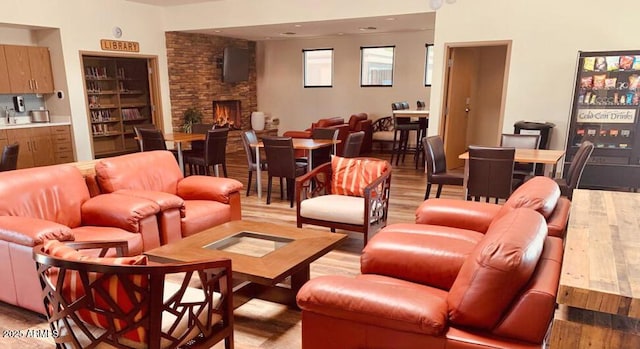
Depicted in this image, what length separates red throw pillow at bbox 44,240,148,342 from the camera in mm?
1463

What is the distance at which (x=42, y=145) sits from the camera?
6.54m

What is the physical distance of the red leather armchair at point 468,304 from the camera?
1381mm

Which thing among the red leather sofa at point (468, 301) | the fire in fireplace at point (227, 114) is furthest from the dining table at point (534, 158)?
the fire in fireplace at point (227, 114)

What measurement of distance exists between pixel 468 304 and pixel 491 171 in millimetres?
2844

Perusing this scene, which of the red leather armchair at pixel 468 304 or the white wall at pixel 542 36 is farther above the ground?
the white wall at pixel 542 36

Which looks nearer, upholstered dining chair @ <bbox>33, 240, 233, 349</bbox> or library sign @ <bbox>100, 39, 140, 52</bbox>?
upholstered dining chair @ <bbox>33, 240, 233, 349</bbox>

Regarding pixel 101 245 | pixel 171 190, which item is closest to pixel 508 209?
pixel 101 245

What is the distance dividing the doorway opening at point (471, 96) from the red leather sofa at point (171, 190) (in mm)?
3986

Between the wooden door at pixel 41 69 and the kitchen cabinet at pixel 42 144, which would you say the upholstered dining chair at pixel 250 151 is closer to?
the kitchen cabinet at pixel 42 144

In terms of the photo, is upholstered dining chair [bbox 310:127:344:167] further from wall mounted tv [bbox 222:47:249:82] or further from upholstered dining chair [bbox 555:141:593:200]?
wall mounted tv [bbox 222:47:249:82]

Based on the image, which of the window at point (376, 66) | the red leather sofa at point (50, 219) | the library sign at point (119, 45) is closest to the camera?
the red leather sofa at point (50, 219)

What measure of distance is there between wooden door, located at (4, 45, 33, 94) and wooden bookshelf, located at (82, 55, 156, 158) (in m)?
1.07

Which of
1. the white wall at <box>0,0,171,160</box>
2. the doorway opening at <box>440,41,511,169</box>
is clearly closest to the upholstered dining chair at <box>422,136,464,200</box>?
the doorway opening at <box>440,41,511,169</box>

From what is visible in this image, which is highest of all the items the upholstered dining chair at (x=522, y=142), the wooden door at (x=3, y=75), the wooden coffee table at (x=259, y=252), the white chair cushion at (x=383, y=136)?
the wooden door at (x=3, y=75)
